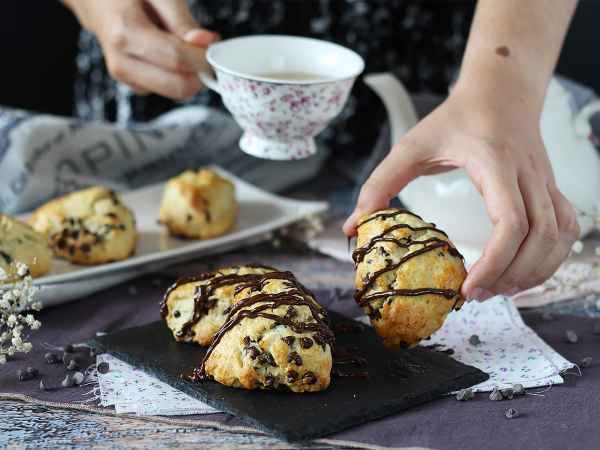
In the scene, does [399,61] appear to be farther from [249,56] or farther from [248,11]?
[249,56]

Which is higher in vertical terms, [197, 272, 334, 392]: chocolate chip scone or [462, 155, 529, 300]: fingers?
[462, 155, 529, 300]: fingers

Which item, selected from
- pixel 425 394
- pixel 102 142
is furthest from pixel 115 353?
pixel 102 142

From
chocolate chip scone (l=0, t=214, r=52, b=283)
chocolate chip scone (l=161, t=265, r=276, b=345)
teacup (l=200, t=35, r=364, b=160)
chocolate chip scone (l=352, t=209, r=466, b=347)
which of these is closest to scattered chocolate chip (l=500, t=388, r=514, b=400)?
chocolate chip scone (l=352, t=209, r=466, b=347)

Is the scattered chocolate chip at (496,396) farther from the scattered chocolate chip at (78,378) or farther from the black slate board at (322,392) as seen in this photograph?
the scattered chocolate chip at (78,378)

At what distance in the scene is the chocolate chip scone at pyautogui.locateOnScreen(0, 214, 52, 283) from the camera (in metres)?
1.72

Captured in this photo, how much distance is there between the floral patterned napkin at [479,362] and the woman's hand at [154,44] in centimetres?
62

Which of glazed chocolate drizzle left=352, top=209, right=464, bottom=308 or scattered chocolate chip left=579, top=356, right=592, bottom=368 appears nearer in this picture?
glazed chocolate drizzle left=352, top=209, right=464, bottom=308

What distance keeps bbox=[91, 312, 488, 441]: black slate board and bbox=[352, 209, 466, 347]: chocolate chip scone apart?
0.06 metres

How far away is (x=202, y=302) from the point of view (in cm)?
152

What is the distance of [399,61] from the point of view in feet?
8.58

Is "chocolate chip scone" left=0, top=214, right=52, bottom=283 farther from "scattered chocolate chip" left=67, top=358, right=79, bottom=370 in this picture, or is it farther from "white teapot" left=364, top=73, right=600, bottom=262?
"white teapot" left=364, top=73, right=600, bottom=262

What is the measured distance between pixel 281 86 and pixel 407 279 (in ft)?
1.45

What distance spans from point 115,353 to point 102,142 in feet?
3.14

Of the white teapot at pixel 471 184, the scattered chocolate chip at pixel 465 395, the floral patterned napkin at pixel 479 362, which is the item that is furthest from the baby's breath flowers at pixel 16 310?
the white teapot at pixel 471 184
